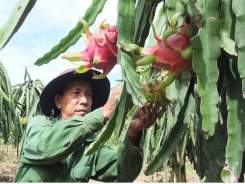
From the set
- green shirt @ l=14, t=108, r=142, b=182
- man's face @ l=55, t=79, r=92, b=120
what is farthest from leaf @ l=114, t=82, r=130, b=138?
man's face @ l=55, t=79, r=92, b=120

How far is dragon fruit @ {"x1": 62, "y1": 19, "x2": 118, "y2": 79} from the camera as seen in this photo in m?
0.63

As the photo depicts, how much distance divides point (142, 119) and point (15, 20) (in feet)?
1.52

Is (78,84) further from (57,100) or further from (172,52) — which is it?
(172,52)

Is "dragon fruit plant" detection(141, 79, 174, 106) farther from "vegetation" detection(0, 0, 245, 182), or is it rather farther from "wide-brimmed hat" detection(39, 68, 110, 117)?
"wide-brimmed hat" detection(39, 68, 110, 117)

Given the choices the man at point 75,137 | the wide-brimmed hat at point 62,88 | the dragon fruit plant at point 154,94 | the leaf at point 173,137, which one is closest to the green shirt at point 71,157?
the man at point 75,137

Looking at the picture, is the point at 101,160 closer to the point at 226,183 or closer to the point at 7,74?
the point at 226,183

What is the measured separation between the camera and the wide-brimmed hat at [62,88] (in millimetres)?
1544

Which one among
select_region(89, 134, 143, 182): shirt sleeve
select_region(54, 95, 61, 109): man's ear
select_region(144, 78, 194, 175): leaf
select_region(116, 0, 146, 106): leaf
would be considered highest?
select_region(116, 0, 146, 106): leaf

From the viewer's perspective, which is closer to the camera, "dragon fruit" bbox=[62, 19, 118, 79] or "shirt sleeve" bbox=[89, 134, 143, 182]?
"dragon fruit" bbox=[62, 19, 118, 79]

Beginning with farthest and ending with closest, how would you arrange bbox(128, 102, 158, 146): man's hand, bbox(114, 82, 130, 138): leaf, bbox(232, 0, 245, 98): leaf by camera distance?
1. bbox(128, 102, 158, 146): man's hand
2. bbox(114, 82, 130, 138): leaf
3. bbox(232, 0, 245, 98): leaf

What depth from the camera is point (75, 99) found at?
1.52m

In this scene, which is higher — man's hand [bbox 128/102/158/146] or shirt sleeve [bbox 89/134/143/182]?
man's hand [bbox 128/102/158/146]

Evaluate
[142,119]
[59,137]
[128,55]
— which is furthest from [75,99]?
[128,55]

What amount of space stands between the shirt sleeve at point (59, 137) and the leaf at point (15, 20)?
23.1 inches
